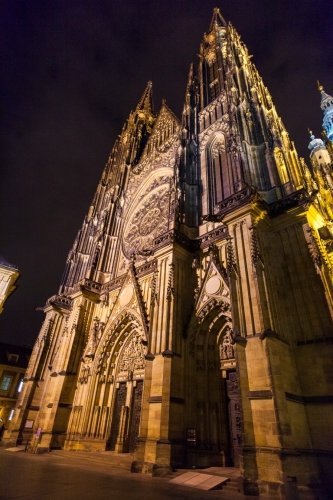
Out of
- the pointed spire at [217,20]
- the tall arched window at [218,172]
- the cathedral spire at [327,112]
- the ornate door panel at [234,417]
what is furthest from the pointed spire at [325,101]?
the ornate door panel at [234,417]

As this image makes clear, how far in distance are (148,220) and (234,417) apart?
12.8 metres

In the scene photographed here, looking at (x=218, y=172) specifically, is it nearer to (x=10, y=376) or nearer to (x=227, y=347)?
(x=227, y=347)

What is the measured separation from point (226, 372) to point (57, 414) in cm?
930

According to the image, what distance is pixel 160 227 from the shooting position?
17.8 metres

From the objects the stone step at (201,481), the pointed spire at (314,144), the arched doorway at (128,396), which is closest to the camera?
the stone step at (201,481)

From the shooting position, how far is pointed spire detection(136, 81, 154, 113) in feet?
118

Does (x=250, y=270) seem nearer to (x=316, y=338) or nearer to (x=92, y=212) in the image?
(x=316, y=338)

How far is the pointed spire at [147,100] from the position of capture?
118ft

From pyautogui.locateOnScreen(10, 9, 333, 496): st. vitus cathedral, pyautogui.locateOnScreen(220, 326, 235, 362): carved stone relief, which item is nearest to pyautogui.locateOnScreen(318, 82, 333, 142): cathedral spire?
pyautogui.locateOnScreen(10, 9, 333, 496): st. vitus cathedral

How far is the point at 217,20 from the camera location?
2769cm

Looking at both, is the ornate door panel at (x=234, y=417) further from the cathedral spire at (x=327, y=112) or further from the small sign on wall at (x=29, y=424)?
the cathedral spire at (x=327, y=112)

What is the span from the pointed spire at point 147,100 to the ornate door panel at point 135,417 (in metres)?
32.5

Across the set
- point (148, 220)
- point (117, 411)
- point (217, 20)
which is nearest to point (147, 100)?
point (217, 20)

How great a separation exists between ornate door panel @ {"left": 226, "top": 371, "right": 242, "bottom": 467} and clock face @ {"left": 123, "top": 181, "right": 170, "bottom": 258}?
29.3 feet
